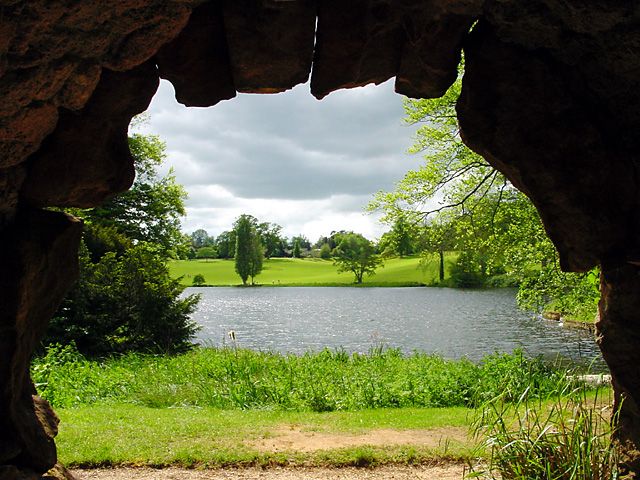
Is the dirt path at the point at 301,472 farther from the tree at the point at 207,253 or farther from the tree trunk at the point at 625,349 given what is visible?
the tree at the point at 207,253

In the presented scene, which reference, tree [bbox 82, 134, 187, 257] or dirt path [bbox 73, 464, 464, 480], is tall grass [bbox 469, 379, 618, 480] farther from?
tree [bbox 82, 134, 187, 257]

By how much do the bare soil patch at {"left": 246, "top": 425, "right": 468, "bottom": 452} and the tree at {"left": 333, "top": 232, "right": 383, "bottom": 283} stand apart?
53731 mm

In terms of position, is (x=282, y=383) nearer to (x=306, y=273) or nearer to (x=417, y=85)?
(x=417, y=85)

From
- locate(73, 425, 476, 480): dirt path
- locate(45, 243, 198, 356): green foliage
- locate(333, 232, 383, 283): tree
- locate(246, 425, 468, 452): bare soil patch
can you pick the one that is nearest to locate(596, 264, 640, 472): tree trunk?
locate(73, 425, 476, 480): dirt path

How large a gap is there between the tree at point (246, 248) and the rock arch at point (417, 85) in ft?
173

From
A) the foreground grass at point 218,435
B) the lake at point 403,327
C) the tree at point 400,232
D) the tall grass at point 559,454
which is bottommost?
the lake at point 403,327

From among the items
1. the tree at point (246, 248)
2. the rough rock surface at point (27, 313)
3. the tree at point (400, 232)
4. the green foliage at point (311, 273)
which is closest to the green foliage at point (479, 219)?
the tree at point (400, 232)

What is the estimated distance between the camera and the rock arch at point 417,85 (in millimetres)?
3555

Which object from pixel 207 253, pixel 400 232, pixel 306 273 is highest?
pixel 400 232

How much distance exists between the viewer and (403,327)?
74.5 ft

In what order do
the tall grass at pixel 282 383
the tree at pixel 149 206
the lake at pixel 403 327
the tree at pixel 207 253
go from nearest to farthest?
the tall grass at pixel 282 383, the lake at pixel 403 327, the tree at pixel 149 206, the tree at pixel 207 253

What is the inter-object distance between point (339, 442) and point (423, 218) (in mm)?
8479

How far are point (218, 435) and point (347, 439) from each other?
162 cm

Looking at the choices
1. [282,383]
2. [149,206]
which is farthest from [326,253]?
[282,383]
